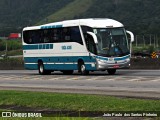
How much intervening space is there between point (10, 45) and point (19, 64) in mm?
89111

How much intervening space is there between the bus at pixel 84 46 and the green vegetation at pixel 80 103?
1311 centimetres

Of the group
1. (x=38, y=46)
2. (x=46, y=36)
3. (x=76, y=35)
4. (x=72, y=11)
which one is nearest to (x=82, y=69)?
(x=76, y=35)

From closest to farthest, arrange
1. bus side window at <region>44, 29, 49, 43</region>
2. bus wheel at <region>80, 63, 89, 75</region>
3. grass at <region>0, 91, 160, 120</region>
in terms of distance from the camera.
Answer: grass at <region>0, 91, 160, 120</region>
bus wheel at <region>80, 63, 89, 75</region>
bus side window at <region>44, 29, 49, 43</region>

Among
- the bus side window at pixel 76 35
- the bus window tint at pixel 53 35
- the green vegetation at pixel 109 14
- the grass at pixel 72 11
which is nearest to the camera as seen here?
the bus side window at pixel 76 35

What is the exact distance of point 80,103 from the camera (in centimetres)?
1541

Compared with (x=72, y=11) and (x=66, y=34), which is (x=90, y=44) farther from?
(x=72, y=11)

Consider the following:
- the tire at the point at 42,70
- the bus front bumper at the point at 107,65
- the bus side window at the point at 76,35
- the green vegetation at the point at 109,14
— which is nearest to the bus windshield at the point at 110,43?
the bus front bumper at the point at 107,65

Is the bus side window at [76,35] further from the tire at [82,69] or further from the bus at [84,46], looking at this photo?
the tire at [82,69]

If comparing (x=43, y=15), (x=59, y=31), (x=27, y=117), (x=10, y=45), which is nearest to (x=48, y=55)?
(x=59, y=31)

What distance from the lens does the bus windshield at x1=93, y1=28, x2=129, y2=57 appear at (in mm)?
31484

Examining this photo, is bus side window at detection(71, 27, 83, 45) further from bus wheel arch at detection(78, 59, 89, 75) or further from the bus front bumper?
the bus front bumper

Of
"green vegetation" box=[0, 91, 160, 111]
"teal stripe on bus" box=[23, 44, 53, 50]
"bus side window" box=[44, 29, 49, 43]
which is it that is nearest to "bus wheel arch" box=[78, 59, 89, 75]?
"teal stripe on bus" box=[23, 44, 53, 50]

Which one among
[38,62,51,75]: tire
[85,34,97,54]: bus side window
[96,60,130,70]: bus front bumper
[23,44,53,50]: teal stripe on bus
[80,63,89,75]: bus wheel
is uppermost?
[85,34,97,54]: bus side window

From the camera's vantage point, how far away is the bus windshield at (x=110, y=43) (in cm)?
3148
